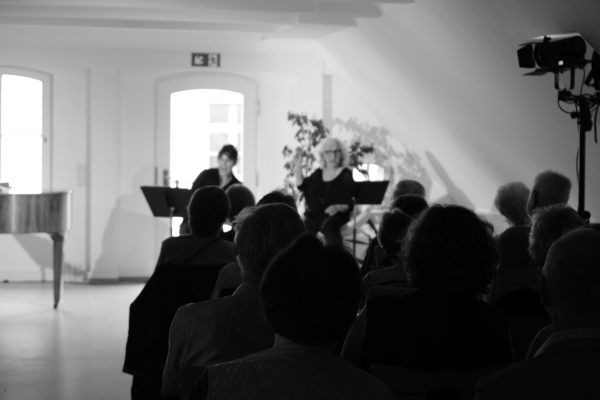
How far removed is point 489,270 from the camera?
2279mm

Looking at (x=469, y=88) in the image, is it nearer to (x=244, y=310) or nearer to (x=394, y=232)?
(x=394, y=232)

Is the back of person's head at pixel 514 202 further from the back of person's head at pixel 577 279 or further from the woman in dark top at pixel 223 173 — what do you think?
the woman in dark top at pixel 223 173

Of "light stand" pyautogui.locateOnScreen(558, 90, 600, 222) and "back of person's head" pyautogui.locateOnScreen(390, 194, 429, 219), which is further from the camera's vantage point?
"light stand" pyautogui.locateOnScreen(558, 90, 600, 222)

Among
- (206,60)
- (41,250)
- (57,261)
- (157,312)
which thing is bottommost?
(41,250)

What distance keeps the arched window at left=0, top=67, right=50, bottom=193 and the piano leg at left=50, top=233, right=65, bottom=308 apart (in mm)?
2068

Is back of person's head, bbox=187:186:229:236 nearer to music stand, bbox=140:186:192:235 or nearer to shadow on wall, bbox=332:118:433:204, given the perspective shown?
music stand, bbox=140:186:192:235

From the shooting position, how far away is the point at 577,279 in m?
1.88

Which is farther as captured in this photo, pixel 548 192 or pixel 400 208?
pixel 548 192

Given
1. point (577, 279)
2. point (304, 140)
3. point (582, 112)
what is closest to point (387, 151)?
point (304, 140)

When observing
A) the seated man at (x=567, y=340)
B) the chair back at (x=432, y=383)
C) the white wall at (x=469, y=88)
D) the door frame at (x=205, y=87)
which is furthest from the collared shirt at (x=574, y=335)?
the door frame at (x=205, y=87)

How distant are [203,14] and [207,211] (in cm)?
489

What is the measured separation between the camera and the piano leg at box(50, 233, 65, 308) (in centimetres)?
806

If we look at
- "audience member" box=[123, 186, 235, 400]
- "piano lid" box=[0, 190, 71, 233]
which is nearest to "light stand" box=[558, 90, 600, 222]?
"audience member" box=[123, 186, 235, 400]

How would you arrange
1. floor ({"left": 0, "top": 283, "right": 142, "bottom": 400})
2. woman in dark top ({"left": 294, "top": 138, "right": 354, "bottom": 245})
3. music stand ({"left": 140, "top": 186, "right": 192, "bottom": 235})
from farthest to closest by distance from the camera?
woman in dark top ({"left": 294, "top": 138, "right": 354, "bottom": 245})
music stand ({"left": 140, "top": 186, "right": 192, "bottom": 235})
floor ({"left": 0, "top": 283, "right": 142, "bottom": 400})
